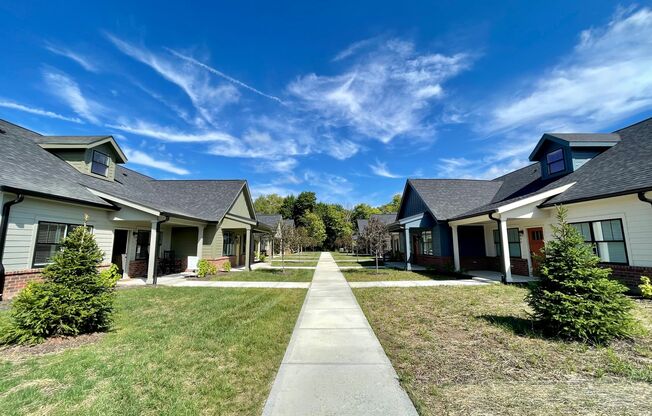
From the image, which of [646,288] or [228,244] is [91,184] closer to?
[228,244]

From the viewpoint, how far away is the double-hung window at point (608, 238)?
32.0 ft

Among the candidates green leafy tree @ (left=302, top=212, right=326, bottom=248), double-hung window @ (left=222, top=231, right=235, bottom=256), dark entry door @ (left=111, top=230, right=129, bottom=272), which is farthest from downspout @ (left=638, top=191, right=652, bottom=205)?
green leafy tree @ (left=302, top=212, right=326, bottom=248)

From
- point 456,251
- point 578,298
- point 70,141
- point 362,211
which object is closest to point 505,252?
point 456,251

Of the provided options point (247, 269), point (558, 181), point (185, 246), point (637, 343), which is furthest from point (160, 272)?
point (558, 181)

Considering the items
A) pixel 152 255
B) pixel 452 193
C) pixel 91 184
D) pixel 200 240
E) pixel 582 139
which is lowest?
pixel 152 255

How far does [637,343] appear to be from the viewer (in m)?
4.90

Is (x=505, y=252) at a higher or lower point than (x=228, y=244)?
lower

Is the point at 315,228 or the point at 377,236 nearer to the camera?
the point at 377,236

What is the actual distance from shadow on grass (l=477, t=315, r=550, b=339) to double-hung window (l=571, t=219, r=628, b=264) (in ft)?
20.0

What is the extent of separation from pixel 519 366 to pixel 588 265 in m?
2.71

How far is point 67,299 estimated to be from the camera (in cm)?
537

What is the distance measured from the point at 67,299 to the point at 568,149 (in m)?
18.7

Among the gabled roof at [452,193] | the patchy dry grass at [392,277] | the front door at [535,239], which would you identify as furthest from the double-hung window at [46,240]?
the front door at [535,239]

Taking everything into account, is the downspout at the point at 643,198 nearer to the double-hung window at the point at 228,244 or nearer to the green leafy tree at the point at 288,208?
the double-hung window at the point at 228,244
